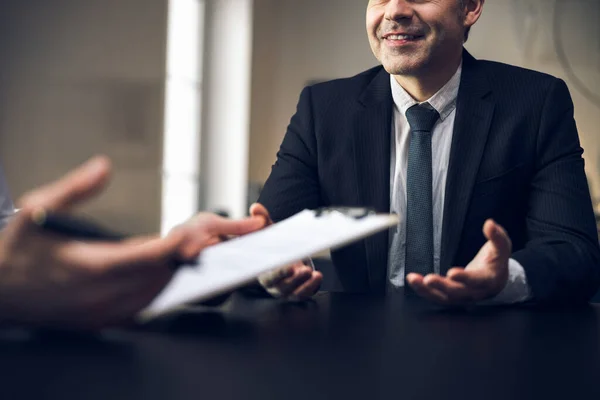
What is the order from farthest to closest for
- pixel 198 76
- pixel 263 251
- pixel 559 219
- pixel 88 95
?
pixel 198 76, pixel 88 95, pixel 559 219, pixel 263 251

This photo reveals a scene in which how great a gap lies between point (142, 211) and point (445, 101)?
317 centimetres

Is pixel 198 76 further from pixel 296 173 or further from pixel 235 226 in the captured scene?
pixel 235 226

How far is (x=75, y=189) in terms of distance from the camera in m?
0.55

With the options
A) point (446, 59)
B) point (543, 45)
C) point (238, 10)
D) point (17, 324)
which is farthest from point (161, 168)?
point (17, 324)

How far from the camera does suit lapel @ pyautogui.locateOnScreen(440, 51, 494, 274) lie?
1.56m

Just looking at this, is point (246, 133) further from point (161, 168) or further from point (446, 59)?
point (446, 59)

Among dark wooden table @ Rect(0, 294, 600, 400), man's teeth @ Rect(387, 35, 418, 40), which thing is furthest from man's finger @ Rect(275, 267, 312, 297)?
man's teeth @ Rect(387, 35, 418, 40)

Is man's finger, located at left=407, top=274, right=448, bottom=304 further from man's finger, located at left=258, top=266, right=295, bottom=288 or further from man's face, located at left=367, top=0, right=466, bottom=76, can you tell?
man's face, located at left=367, top=0, right=466, bottom=76

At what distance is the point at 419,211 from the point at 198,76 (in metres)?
3.93

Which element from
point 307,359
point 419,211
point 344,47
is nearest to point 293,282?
point 307,359

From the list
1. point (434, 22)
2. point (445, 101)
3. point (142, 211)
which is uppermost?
point (434, 22)

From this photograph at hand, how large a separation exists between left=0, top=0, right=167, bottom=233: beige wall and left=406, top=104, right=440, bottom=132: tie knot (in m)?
3.03

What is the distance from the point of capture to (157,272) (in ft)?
2.05

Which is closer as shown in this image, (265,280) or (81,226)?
(81,226)
